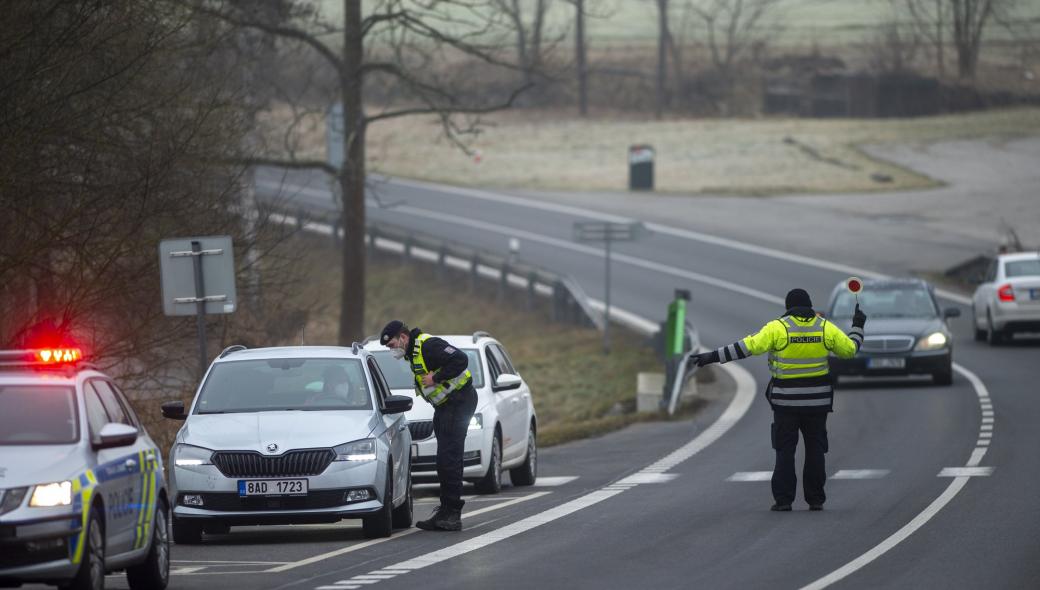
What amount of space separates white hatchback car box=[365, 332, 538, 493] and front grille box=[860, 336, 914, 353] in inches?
422

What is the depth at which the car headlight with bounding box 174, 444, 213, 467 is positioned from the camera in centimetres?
1405

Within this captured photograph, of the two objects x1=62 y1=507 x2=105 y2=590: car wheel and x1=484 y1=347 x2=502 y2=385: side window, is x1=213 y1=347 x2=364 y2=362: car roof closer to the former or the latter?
x1=484 y1=347 x2=502 y2=385: side window

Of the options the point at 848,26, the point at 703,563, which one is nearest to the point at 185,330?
the point at 703,563

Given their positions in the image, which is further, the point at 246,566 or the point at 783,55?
the point at 783,55

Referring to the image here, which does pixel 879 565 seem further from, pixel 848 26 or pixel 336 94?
pixel 848 26

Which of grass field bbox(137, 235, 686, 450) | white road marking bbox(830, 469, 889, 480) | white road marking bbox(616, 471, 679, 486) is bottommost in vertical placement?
grass field bbox(137, 235, 686, 450)

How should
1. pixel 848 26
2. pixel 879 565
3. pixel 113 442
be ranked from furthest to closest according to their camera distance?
pixel 848 26, pixel 879 565, pixel 113 442

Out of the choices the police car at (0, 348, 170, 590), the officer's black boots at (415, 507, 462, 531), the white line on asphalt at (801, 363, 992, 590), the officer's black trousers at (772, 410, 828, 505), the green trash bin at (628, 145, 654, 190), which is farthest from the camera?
the green trash bin at (628, 145, 654, 190)

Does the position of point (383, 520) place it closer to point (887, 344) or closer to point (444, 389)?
point (444, 389)

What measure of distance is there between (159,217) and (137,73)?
229 centimetres

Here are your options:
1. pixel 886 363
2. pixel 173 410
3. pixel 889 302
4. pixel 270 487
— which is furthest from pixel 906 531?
pixel 889 302

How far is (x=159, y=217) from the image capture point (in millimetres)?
19609

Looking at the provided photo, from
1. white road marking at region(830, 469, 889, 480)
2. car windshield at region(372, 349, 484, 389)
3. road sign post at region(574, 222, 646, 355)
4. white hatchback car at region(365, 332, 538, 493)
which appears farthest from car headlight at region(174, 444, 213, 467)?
road sign post at region(574, 222, 646, 355)

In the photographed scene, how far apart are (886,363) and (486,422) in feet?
42.5
